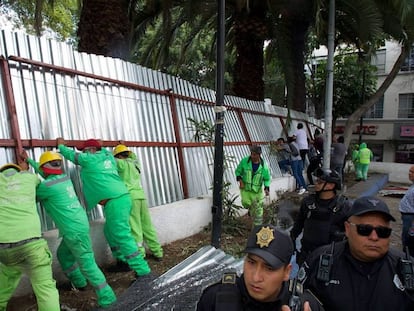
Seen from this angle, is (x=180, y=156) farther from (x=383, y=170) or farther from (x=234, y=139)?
(x=383, y=170)

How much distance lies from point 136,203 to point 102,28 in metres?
3.61

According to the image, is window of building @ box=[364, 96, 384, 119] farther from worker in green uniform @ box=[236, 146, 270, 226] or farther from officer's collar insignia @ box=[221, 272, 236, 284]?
officer's collar insignia @ box=[221, 272, 236, 284]

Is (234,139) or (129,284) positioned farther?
(234,139)

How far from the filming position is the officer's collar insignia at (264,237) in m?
1.75

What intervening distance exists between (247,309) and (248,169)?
4.63m

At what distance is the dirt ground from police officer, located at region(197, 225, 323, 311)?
2280 mm

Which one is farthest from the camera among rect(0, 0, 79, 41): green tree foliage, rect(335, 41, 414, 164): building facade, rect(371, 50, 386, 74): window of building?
rect(371, 50, 386, 74): window of building

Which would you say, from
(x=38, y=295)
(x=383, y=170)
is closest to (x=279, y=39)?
(x=38, y=295)

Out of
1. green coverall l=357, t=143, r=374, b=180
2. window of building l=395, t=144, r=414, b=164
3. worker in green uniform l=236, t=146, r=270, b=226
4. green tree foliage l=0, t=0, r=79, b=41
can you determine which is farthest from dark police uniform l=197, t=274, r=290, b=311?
window of building l=395, t=144, r=414, b=164

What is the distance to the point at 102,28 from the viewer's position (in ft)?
21.0

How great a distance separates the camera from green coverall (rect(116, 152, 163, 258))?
4.38m

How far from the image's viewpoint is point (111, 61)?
5.23 metres

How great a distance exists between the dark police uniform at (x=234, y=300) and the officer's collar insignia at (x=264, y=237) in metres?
0.21

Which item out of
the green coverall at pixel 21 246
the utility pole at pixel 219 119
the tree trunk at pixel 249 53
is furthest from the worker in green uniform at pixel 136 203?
the tree trunk at pixel 249 53
